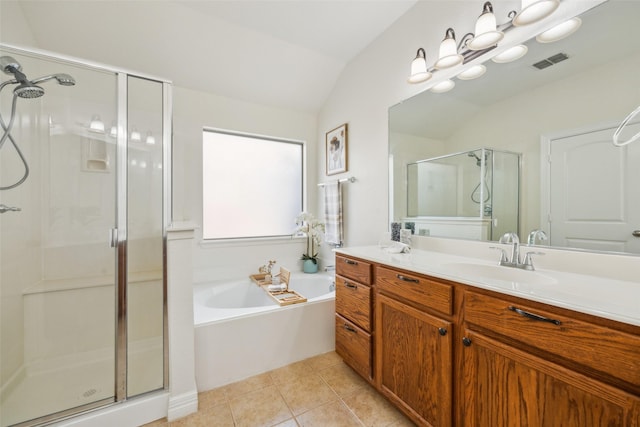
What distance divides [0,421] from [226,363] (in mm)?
1117

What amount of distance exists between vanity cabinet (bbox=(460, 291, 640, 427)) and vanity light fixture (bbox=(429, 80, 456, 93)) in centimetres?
143

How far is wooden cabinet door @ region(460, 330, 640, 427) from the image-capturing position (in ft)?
2.28

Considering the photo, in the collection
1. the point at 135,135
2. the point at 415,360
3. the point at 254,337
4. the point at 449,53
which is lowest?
the point at 254,337

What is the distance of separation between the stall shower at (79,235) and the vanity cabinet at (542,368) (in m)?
1.67

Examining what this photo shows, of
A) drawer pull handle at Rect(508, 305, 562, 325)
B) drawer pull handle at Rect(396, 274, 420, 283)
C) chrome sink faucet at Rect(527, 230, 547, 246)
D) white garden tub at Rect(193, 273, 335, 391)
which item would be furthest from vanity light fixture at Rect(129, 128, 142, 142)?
chrome sink faucet at Rect(527, 230, 547, 246)

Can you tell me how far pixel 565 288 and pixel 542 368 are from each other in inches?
13.3

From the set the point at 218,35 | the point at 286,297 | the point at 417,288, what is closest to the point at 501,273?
the point at 417,288

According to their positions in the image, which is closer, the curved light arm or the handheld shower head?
the curved light arm

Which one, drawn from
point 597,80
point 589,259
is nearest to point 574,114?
point 597,80

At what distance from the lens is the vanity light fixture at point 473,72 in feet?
5.05

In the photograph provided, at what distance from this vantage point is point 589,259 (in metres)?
1.12

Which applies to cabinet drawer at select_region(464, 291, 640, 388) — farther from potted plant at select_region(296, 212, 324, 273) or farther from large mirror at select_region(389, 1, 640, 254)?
potted plant at select_region(296, 212, 324, 273)

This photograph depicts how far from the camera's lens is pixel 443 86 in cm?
176

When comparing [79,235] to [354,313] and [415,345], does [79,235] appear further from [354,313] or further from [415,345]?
[415,345]
